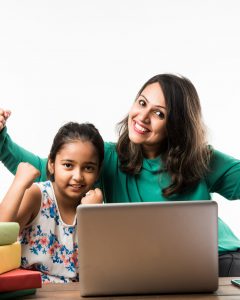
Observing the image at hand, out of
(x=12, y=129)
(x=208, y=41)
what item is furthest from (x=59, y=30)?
(x=208, y=41)

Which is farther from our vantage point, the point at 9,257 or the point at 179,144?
the point at 179,144

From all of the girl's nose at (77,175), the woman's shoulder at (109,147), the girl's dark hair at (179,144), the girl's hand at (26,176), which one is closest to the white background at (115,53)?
the woman's shoulder at (109,147)

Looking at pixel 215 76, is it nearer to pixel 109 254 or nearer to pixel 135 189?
pixel 135 189

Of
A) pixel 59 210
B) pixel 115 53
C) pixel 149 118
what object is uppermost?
pixel 115 53

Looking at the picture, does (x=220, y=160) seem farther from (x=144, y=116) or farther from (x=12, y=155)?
(x=12, y=155)

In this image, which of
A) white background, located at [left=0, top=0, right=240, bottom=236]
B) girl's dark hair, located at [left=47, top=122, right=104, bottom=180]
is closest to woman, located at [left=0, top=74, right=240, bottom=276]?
girl's dark hair, located at [left=47, top=122, right=104, bottom=180]

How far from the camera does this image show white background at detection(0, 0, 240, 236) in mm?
Answer: 3506

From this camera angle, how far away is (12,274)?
1345 millimetres

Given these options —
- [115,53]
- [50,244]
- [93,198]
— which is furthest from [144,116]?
[115,53]

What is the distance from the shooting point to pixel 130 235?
1339 millimetres

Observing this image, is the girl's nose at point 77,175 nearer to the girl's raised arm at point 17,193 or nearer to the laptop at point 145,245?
the girl's raised arm at point 17,193

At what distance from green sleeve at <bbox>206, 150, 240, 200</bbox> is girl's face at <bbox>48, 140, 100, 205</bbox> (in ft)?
1.53

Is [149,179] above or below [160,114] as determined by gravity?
below

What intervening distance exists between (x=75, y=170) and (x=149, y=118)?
0.36 meters
